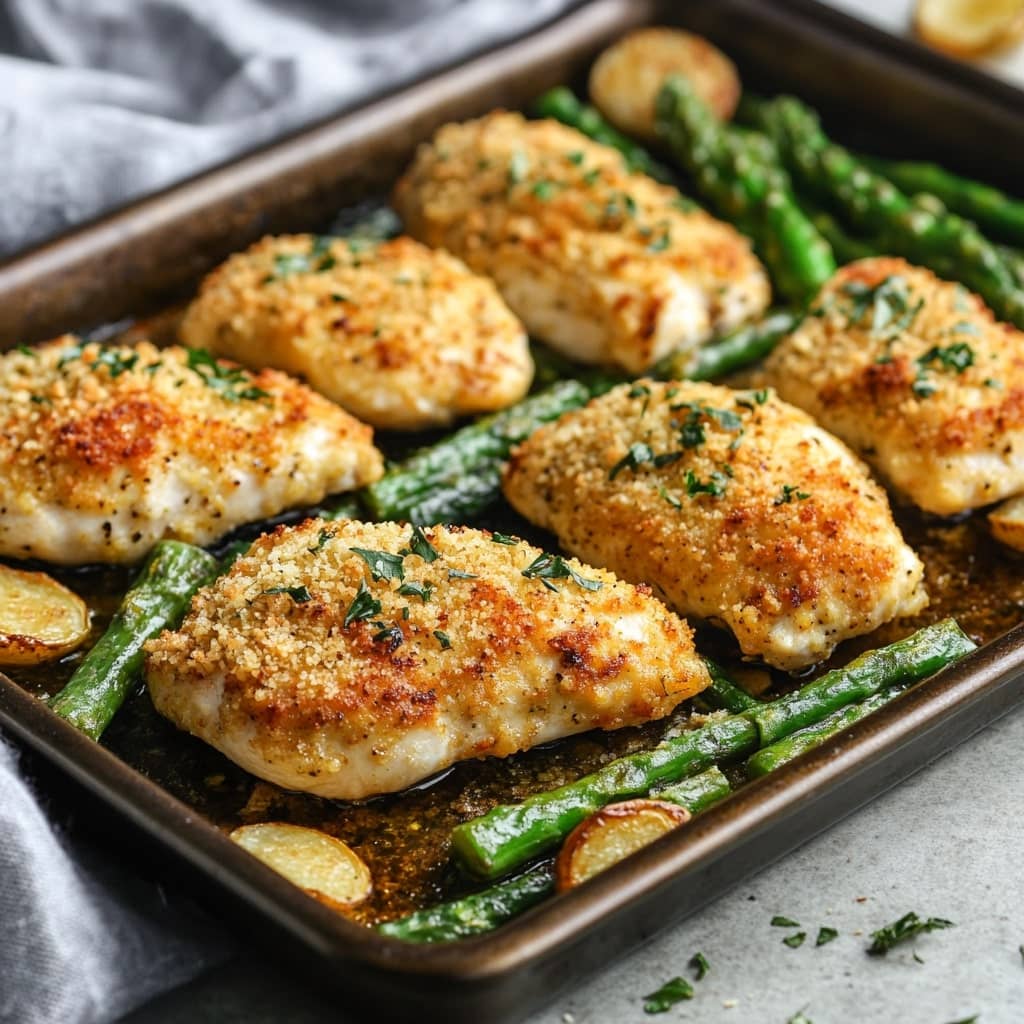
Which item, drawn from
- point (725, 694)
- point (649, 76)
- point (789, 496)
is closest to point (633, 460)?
point (789, 496)

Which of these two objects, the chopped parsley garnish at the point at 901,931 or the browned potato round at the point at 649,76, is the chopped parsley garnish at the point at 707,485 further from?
the browned potato round at the point at 649,76

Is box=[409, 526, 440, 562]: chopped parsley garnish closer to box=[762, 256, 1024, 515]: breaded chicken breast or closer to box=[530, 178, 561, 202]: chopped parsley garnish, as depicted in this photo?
box=[762, 256, 1024, 515]: breaded chicken breast

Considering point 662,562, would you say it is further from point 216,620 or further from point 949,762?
point 216,620

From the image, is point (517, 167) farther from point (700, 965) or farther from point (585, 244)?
point (700, 965)

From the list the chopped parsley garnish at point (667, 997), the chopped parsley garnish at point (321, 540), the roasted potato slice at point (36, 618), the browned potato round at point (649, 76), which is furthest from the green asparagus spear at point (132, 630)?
the browned potato round at point (649, 76)

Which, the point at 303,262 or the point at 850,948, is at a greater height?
the point at 303,262

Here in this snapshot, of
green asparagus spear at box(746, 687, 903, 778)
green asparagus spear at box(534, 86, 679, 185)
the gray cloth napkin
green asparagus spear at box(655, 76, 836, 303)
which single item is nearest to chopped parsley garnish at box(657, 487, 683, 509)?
green asparagus spear at box(746, 687, 903, 778)

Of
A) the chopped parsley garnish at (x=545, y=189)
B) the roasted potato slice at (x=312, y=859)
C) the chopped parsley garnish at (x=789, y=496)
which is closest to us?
the roasted potato slice at (x=312, y=859)
